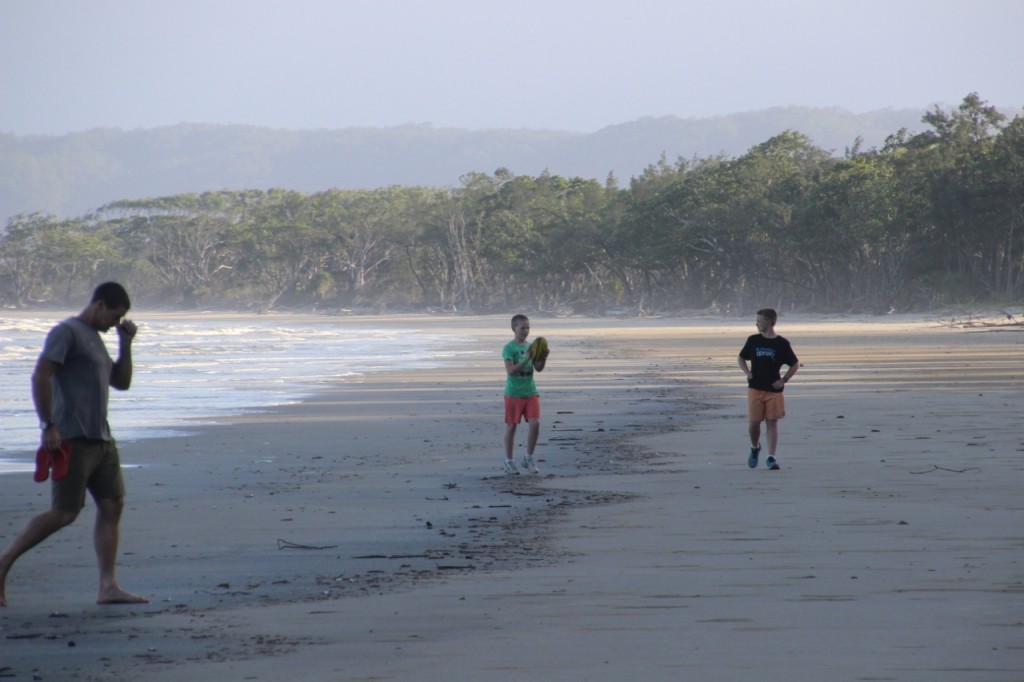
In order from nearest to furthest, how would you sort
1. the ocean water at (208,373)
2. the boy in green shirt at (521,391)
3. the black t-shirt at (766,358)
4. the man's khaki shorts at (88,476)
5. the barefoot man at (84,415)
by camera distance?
1. the barefoot man at (84,415)
2. the man's khaki shorts at (88,476)
3. the boy in green shirt at (521,391)
4. the black t-shirt at (766,358)
5. the ocean water at (208,373)

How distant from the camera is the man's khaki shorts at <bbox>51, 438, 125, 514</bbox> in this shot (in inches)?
233

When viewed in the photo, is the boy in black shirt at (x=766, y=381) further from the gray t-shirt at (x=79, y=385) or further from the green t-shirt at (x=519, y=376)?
the gray t-shirt at (x=79, y=385)

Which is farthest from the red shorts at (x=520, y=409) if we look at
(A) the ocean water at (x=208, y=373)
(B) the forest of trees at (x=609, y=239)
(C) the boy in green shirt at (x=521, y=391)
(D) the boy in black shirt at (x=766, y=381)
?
(B) the forest of trees at (x=609, y=239)

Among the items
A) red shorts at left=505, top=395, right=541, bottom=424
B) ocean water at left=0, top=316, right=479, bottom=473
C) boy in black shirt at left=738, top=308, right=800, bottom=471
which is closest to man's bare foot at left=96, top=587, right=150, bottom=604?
red shorts at left=505, top=395, right=541, bottom=424

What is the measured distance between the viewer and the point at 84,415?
5906mm

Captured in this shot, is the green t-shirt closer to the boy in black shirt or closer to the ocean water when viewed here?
the boy in black shirt

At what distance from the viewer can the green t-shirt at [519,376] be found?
415 inches

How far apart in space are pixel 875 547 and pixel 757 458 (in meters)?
3.55

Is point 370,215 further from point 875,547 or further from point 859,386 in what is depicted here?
point 875,547

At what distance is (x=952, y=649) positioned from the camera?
4.94 metres

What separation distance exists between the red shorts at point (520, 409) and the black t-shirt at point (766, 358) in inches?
67.0

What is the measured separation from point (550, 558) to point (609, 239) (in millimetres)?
69971

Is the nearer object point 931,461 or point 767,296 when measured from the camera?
point 931,461

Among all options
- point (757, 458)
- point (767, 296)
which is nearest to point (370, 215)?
point (767, 296)
